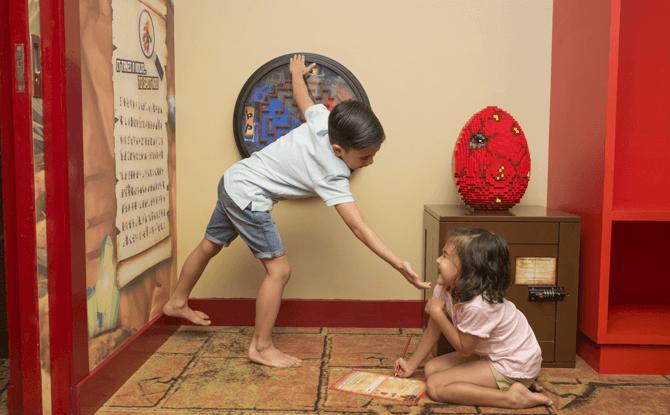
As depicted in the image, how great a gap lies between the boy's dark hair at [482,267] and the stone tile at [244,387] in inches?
22.8

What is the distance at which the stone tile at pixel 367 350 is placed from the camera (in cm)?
186

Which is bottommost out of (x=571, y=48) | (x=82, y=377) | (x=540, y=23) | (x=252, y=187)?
(x=82, y=377)

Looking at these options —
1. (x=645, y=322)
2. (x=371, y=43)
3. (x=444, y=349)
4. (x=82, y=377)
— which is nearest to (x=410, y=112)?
(x=371, y=43)

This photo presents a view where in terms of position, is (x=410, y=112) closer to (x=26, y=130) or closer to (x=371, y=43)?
(x=371, y=43)

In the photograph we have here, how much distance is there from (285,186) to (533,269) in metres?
0.95

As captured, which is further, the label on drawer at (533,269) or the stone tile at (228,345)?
the stone tile at (228,345)

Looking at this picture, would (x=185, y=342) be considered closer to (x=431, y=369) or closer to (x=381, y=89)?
(x=431, y=369)

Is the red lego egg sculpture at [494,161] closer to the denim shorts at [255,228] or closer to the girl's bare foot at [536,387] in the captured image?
the girl's bare foot at [536,387]

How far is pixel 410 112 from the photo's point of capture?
224 centimetres

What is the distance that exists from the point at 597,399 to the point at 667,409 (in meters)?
0.18

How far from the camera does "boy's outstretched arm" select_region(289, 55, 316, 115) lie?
211 cm

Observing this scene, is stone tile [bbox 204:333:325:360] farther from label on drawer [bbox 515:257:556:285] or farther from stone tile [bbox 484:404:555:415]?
label on drawer [bbox 515:257:556:285]

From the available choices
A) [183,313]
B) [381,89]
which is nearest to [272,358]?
[183,313]

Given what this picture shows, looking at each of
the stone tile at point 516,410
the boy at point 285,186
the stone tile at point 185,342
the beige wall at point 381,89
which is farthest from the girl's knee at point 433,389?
the stone tile at point 185,342
